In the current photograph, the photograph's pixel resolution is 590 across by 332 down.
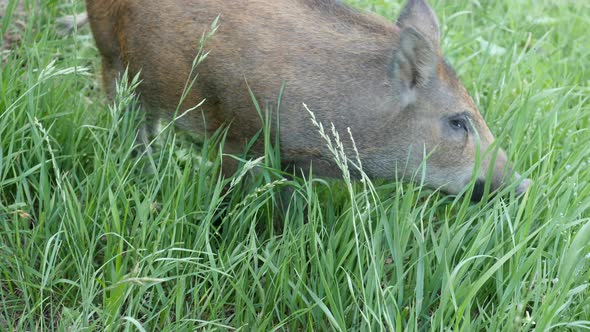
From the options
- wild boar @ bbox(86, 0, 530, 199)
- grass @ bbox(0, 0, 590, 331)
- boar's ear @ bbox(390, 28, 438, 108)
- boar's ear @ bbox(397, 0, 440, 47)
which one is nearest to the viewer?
grass @ bbox(0, 0, 590, 331)

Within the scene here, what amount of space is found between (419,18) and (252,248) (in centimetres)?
158

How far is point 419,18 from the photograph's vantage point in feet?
13.2

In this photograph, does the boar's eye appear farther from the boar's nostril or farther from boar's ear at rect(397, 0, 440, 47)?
boar's ear at rect(397, 0, 440, 47)

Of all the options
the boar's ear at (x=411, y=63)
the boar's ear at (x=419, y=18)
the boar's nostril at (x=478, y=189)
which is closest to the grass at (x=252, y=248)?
the boar's nostril at (x=478, y=189)

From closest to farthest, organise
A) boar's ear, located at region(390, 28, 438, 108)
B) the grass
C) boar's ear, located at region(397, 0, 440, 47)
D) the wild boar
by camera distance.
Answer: the grass < boar's ear, located at region(390, 28, 438, 108) < the wild boar < boar's ear, located at region(397, 0, 440, 47)

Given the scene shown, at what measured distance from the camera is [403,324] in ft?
9.45

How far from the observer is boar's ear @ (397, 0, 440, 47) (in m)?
4.01

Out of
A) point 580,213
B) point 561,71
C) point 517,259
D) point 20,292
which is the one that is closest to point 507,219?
point 517,259

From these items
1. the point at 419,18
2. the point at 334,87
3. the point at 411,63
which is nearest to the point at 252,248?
the point at 334,87

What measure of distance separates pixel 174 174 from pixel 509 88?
2.21 m

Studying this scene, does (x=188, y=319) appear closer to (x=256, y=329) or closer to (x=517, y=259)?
(x=256, y=329)

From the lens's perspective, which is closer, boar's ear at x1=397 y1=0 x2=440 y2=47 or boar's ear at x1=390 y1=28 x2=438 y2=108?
boar's ear at x1=390 y1=28 x2=438 y2=108

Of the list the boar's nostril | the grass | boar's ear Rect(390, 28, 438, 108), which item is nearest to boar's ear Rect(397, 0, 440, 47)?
boar's ear Rect(390, 28, 438, 108)

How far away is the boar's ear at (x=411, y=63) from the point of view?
3504mm
